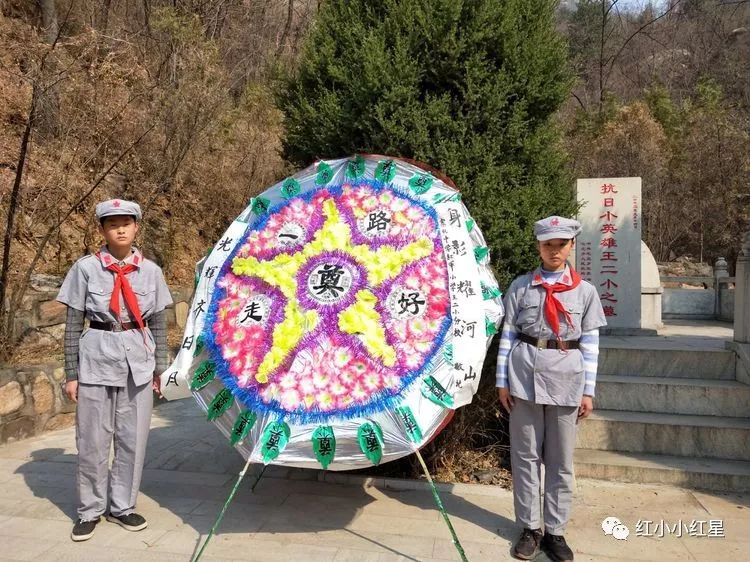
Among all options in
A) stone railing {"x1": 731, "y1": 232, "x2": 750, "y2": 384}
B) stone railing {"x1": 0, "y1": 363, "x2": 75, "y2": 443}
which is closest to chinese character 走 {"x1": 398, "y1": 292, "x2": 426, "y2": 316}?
stone railing {"x1": 731, "y1": 232, "x2": 750, "y2": 384}

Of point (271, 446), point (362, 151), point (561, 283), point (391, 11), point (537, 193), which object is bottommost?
point (271, 446)

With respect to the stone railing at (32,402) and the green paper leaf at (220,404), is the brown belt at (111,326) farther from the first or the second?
the stone railing at (32,402)

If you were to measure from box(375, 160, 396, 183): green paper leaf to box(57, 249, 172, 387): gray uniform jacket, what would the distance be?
67.1 inches

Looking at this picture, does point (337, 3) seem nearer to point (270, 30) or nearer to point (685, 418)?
point (685, 418)

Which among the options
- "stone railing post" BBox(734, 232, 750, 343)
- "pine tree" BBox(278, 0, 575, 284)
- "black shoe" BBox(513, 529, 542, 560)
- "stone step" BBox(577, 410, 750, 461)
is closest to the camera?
"black shoe" BBox(513, 529, 542, 560)

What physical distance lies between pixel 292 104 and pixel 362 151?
866 millimetres

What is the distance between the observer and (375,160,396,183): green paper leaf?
3721 millimetres

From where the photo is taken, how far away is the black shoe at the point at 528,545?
325 centimetres

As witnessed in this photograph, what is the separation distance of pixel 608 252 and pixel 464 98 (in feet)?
16.2

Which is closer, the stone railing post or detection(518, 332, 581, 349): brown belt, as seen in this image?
detection(518, 332, 581, 349): brown belt

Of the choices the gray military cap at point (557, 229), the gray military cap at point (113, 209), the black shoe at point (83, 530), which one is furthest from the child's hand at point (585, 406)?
the black shoe at point (83, 530)

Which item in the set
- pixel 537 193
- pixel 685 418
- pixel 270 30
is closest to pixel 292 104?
pixel 537 193

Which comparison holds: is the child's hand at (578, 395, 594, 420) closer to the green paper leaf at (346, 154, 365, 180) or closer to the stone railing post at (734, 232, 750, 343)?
the green paper leaf at (346, 154, 365, 180)

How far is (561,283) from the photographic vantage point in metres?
3.29
